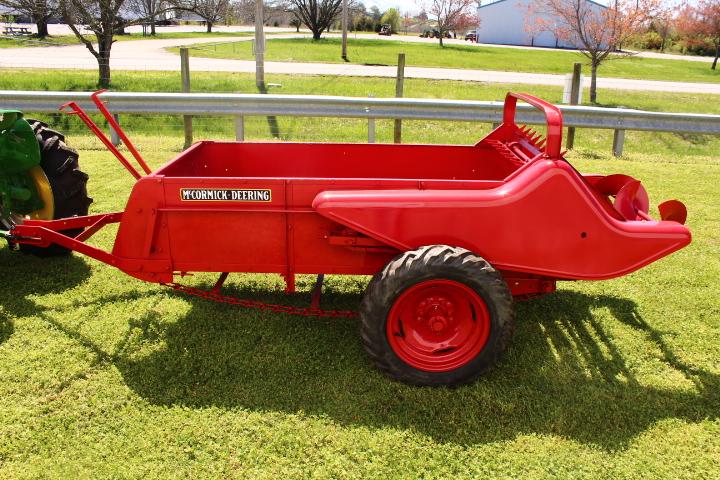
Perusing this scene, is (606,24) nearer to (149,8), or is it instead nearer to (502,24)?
(149,8)

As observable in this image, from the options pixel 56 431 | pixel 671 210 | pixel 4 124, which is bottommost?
pixel 56 431

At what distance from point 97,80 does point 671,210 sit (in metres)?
13.3

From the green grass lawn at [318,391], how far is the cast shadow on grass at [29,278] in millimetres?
21

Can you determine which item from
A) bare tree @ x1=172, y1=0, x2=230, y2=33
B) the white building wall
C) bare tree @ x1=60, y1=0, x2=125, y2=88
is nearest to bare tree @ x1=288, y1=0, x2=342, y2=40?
bare tree @ x1=172, y1=0, x2=230, y2=33

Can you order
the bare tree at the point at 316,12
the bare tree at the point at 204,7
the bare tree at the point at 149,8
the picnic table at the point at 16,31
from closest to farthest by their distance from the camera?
the bare tree at the point at 149,8, the bare tree at the point at 204,7, the picnic table at the point at 16,31, the bare tree at the point at 316,12

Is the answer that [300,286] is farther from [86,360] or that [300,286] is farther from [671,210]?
[671,210]

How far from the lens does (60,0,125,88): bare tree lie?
43.5 ft

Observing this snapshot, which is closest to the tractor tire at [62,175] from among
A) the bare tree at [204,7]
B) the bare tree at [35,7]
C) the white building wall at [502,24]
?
the bare tree at [35,7]

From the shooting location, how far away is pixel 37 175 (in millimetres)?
4531

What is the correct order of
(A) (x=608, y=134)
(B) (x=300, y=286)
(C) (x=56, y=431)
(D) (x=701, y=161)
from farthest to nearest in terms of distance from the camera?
1. (A) (x=608, y=134)
2. (D) (x=701, y=161)
3. (B) (x=300, y=286)
4. (C) (x=56, y=431)

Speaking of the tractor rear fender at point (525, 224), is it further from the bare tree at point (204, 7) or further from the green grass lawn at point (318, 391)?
the bare tree at point (204, 7)

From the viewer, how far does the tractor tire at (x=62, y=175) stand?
4.50 m

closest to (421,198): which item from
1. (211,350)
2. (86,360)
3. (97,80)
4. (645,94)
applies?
(211,350)

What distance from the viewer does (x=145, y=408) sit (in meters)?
3.14
